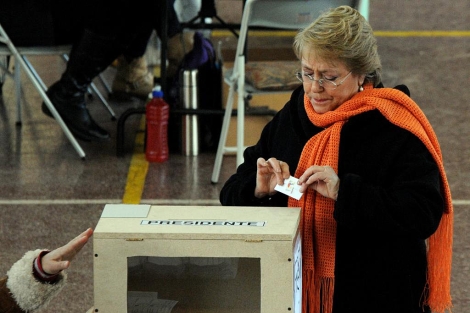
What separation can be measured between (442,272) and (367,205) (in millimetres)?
332

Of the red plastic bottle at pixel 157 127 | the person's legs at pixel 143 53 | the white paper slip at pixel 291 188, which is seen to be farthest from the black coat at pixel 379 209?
the person's legs at pixel 143 53

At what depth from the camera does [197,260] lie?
215 centimetres

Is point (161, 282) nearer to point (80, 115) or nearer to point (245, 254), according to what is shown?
point (245, 254)

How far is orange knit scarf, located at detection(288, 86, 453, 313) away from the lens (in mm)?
2381

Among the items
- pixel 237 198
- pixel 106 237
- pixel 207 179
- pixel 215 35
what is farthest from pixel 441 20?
pixel 106 237

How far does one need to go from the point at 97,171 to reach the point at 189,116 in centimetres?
62

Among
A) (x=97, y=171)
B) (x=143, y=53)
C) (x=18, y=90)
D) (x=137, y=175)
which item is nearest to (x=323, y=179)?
(x=137, y=175)

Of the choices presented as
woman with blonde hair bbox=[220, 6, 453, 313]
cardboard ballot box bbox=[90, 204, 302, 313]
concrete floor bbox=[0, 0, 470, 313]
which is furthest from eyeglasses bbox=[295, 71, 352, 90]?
concrete floor bbox=[0, 0, 470, 313]

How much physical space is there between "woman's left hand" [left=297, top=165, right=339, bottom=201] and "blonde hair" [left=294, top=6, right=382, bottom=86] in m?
0.29

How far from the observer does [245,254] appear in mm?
2027

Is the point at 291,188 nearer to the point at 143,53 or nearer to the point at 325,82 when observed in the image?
the point at 325,82

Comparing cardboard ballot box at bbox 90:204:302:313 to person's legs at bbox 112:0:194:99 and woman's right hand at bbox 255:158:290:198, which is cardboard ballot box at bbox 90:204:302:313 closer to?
woman's right hand at bbox 255:158:290:198

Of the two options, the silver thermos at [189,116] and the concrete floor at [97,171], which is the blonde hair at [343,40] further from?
the silver thermos at [189,116]

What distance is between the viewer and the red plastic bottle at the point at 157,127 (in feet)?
16.6
